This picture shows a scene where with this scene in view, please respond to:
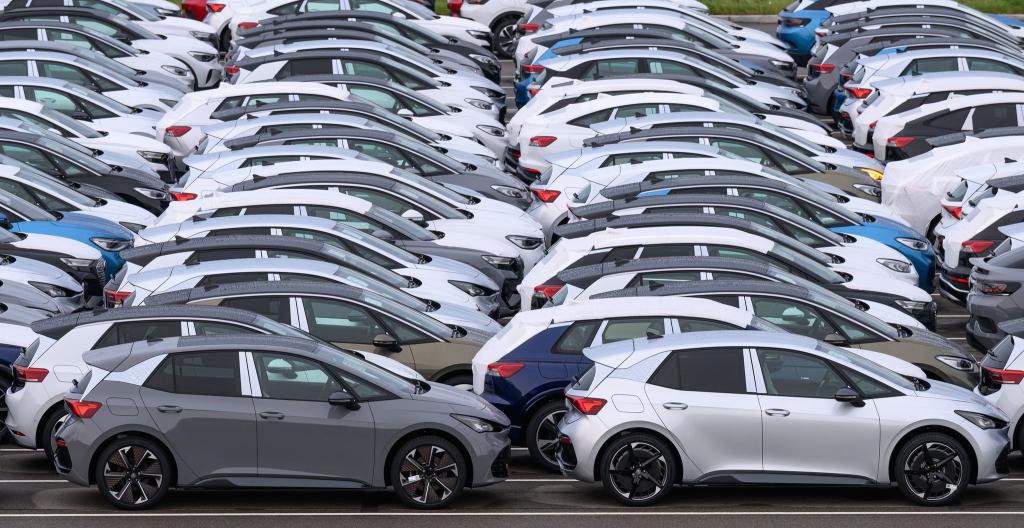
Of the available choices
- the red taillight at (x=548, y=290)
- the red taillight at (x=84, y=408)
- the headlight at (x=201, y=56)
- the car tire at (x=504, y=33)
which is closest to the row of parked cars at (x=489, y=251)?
the red taillight at (x=84, y=408)

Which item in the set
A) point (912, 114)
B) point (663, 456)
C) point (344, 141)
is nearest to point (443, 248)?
point (344, 141)

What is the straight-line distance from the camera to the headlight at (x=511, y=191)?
77.4ft

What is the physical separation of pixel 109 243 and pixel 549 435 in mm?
7474

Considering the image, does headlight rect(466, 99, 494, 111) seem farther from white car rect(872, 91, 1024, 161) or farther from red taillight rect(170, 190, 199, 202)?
red taillight rect(170, 190, 199, 202)

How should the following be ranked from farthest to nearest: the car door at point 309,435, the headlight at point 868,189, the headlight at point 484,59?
1. the headlight at point 484,59
2. the headlight at point 868,189
3. the car door at point 309,435

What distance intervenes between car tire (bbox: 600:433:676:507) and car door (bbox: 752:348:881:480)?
2.57ft

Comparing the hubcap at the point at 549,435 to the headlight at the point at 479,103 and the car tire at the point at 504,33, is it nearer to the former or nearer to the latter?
the headlight at the point at 479,103

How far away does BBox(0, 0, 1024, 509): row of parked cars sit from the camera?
1406cm

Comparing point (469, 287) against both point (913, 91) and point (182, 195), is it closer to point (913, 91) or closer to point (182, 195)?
point (182, 195)

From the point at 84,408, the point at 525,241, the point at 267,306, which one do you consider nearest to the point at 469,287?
the point at 525,241

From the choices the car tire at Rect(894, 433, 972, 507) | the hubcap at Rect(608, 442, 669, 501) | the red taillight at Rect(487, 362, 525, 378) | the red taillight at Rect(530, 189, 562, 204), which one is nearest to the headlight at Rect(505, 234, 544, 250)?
the red taillight at Rect(530, 189, 562, 204)

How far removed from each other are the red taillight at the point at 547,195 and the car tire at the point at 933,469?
336 inches

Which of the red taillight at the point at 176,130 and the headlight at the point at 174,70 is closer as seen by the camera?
the red taillight at the point at 176,130

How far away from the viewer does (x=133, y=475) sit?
13938 millimetres
